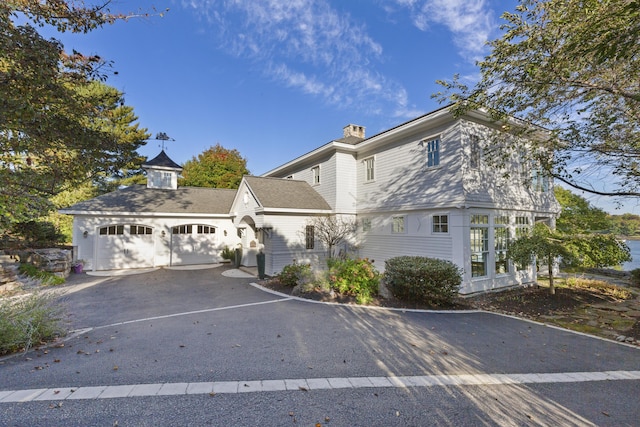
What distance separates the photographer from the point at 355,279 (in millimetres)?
8469

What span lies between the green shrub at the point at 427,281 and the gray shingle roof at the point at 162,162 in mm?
16265

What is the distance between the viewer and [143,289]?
980cm

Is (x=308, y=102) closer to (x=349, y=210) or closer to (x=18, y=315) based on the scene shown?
(x=349, y=210)

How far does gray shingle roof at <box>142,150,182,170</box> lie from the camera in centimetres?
1781

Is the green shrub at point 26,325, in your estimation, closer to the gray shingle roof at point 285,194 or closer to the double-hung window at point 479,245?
the gray shingle roof at point 285,194

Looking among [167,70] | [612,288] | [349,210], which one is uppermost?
[167,70]

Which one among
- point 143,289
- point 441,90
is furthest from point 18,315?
point 441,90

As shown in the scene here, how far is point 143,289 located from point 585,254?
572 inches

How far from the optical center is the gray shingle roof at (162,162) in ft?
58.4

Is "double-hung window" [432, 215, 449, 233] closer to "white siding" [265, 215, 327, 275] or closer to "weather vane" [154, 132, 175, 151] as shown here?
"white siding" [265, 215, 327, 275]

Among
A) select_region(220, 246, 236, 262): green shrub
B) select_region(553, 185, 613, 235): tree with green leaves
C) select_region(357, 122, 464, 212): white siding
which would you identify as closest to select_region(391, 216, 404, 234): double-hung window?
select_region(357, 122, 464, 212): white siding

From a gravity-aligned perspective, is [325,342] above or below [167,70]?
below

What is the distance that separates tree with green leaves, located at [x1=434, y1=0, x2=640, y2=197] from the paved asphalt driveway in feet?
16.2

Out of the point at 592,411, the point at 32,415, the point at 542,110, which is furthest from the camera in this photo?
the point at 542,110
